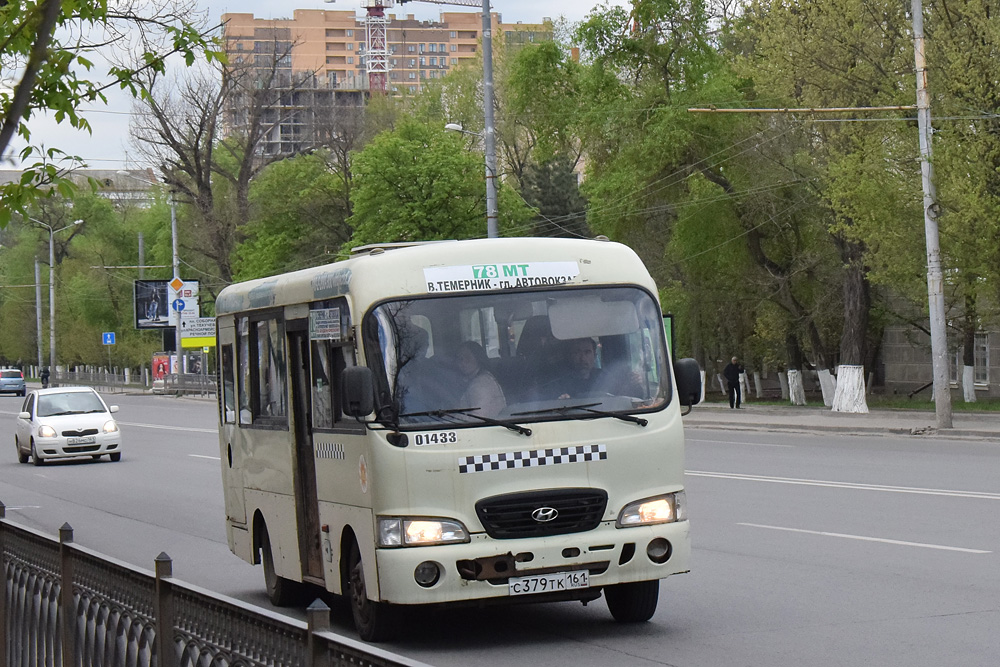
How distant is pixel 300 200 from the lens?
70.0 m

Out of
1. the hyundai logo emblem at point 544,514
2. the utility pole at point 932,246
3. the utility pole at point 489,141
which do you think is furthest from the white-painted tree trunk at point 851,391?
the hyundai logo emblem at point 544,514

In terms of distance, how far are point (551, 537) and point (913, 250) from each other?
1037 inches

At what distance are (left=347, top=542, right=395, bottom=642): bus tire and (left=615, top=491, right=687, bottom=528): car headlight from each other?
1490 millimetres

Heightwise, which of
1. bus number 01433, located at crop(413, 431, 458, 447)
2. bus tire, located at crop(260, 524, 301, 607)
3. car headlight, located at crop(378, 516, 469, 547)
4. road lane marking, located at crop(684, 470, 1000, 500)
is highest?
bus number 01433, located at crop(413, 431, 458, 447)

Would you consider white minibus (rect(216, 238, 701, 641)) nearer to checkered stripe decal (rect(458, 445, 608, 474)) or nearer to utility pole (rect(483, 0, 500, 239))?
checkered stripe decal (rect(458, 445, 608, 474))

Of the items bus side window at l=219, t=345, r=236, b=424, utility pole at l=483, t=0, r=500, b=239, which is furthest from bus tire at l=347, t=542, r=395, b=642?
utility pole at l=483, t=0, r=500, b=239

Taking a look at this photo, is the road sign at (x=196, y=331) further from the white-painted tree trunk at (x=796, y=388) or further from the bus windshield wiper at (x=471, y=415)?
the bus windshield wiper at (x=471, y=415)

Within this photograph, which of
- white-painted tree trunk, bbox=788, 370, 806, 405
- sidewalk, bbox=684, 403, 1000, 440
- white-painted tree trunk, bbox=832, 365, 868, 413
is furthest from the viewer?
white-painted tree trunk, bbox=788, 370, 806, 405

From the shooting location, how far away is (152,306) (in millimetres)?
78812

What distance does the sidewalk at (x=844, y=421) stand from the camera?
96.1 feet

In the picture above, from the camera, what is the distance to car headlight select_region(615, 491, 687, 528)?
898cm

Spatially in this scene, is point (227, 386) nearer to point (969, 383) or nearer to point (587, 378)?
point (587, 378)

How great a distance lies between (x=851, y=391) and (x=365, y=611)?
99.6 feet

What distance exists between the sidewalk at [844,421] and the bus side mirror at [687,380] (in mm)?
19563
